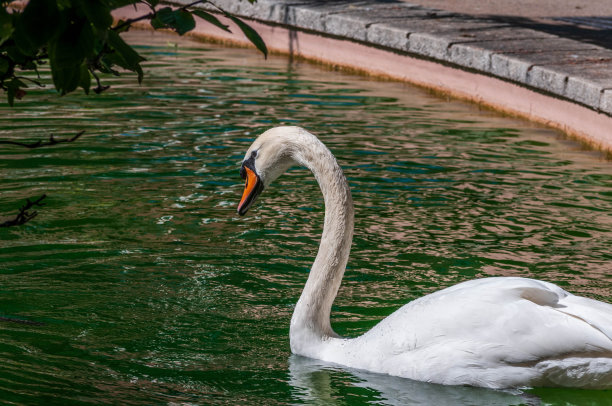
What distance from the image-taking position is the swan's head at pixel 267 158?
172 inches

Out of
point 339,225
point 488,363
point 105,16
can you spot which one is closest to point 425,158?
point 339,225

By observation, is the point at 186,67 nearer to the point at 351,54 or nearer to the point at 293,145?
the point at 351,54

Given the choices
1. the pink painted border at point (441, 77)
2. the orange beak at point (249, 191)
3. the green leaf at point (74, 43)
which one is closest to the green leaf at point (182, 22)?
the green leaf at point (74, 43)

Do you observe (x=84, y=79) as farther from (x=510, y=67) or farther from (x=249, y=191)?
(x=510, y=67)

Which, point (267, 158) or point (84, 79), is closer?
point (84, 79)

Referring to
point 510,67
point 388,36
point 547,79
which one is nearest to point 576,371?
point 547,79

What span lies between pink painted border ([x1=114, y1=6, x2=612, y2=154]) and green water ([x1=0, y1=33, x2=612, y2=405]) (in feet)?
0.57

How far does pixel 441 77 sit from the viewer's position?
32.0 ft

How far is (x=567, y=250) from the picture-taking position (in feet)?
18.5

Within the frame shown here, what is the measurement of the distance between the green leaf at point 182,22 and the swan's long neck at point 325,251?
186 cm

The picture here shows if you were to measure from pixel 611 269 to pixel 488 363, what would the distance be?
174cm

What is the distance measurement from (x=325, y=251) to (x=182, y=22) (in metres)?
2.08

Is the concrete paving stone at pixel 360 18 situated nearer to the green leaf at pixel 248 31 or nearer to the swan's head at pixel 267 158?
the swan's head at pixel 267 158

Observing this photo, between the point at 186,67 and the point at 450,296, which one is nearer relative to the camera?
the point at 450,296
